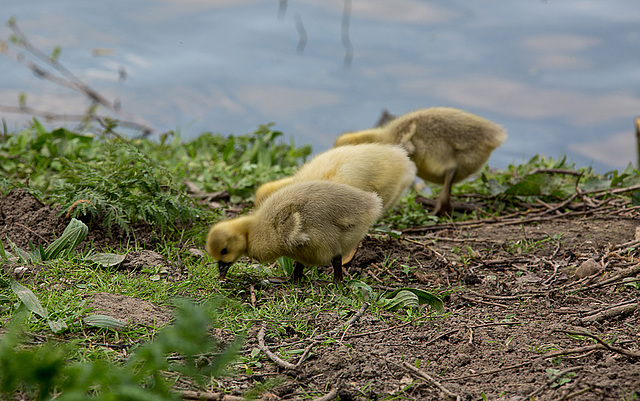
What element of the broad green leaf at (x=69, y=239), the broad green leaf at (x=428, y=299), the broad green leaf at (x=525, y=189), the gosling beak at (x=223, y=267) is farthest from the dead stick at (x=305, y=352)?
the broad green leaf at (x=525, y=189)

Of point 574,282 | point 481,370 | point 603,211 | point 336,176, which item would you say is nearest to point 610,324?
point 574,282

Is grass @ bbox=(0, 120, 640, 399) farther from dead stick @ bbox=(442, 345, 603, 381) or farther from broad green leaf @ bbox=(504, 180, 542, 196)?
dead stick @ bbox=(442, 345, 603, 381)

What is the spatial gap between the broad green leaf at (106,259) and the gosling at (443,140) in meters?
2.65

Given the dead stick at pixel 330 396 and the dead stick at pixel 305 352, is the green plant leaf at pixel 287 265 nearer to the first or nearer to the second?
the dead stick at pixel 305 352

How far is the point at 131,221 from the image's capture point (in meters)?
5.12

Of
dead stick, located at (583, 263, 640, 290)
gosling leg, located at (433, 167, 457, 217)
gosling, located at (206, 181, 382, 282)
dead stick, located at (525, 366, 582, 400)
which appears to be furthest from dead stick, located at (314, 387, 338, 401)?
gosling leg, located at (433, 167, 457, 217)

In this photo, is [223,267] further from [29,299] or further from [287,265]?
[29,299]

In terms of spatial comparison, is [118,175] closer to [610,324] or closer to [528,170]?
[610,324]

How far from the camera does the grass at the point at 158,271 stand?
2.47 meters

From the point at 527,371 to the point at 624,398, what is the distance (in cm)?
49

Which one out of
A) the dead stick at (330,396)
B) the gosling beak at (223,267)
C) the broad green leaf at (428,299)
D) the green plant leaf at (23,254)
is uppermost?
the dead stick at (330,396)

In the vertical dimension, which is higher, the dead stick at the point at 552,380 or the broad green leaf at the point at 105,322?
the dead stick at the point at 552,380

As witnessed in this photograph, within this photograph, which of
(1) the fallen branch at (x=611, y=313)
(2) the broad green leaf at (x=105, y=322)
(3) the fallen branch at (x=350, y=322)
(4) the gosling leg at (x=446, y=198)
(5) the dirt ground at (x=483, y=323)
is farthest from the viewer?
(4) the gosling leg at (x=446, y=198)

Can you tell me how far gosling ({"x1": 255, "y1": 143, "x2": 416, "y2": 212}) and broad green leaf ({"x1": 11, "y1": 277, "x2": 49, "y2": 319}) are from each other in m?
1.88
